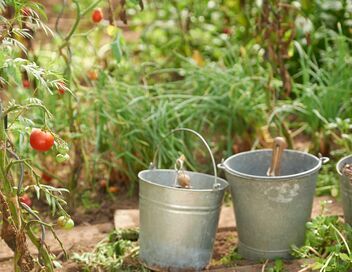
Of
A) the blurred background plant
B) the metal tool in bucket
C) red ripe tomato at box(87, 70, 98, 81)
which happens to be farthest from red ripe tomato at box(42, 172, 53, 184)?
the metal tool in bucket

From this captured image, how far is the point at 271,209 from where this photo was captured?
3199 millimetres

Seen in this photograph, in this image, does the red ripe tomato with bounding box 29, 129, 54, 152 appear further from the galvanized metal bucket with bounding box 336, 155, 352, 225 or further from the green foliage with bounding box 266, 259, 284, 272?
the galvanized metal bucket with bounding box 336, 155, 352, 225

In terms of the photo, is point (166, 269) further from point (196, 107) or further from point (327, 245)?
point (196, 107)

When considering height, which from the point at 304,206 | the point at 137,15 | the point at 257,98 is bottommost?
the point at 304,206

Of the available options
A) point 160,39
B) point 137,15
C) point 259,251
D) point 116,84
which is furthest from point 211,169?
point 137,15

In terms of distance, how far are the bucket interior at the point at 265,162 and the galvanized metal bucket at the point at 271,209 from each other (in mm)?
45

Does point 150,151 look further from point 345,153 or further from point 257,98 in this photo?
point 345,153

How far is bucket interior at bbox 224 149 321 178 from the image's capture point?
345 centimetres

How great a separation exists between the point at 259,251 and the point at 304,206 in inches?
11.1

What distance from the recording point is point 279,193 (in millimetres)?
3170

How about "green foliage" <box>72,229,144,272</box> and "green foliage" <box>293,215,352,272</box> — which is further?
"green foliage" <box>72,229,144,272</box>

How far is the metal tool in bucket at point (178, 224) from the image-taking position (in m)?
3.08

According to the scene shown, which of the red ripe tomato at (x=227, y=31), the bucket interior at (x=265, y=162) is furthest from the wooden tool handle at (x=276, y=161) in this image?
the red ripe tomato at (x=227, y=31)

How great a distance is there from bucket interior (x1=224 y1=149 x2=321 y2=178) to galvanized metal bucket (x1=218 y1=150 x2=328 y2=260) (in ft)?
0.15
